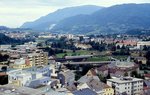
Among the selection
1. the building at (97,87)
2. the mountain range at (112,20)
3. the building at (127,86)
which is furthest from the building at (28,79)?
the mountain range at (112,20)

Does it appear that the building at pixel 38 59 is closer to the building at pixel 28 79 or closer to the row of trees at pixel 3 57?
the row of trees at pixel 3 57

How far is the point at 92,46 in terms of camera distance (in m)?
34.8

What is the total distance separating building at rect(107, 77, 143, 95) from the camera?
1406 centimetres

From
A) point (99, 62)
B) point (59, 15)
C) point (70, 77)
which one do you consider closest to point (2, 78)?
point (70, 77)

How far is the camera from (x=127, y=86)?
1421 centimetres

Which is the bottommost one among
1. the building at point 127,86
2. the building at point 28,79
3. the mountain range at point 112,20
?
the building at point 127,86

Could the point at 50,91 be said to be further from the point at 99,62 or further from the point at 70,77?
the point at 99,62

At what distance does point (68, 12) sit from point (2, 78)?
157 metres

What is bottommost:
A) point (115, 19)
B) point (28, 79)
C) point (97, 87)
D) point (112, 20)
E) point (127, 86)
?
point (127, 86)

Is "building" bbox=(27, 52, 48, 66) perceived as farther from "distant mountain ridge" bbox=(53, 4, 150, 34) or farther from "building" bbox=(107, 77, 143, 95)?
"distant mountain ridge" bbox=(53, 4, 150, 34)

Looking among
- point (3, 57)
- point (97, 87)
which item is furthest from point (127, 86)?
point (3, 57)

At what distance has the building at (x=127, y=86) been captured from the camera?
46.1 ft

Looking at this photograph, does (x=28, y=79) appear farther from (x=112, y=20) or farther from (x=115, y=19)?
(x=112, y=20)

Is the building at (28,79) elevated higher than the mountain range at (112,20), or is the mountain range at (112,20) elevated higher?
the mountain range at (112,20)
